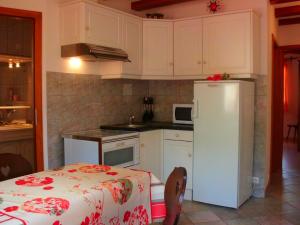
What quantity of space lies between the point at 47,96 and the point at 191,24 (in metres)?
2.01

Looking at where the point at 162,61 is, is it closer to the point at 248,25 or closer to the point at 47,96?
the point at 248,25

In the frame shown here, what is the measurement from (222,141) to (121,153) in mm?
1138

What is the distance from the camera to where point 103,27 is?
146 inches

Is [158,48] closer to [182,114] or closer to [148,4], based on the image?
[148,4]

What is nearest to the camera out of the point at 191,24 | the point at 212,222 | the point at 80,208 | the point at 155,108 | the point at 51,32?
the point at 80,208

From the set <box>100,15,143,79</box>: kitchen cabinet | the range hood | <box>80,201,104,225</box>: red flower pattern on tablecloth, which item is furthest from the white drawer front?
<box>80,201,104,225</box>: red flower pattern on tablecloth

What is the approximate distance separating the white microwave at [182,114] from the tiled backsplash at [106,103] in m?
0.24

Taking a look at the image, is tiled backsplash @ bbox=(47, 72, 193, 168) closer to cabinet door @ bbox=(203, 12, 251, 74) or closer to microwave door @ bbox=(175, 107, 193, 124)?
microwave door @ bbox=(175, 107, 193, 124)

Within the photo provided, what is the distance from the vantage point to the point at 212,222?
11.0ft

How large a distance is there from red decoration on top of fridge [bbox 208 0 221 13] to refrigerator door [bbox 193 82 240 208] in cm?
113

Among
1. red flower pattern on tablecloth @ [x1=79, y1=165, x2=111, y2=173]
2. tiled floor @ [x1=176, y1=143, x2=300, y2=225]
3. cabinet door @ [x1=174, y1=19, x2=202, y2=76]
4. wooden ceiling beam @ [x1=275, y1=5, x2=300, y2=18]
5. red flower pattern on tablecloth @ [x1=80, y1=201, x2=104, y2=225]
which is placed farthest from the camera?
wooden ceiling beam @ [x1=275, y1=5, x2=300, y2=18]

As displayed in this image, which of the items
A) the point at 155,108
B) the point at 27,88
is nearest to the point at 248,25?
the point at 155,108

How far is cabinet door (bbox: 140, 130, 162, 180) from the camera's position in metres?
3.93

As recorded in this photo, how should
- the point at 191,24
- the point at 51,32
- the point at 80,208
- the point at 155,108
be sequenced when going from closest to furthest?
the point at 80,208
the point at 51,32
the point at 191,24
the point at 155,108
